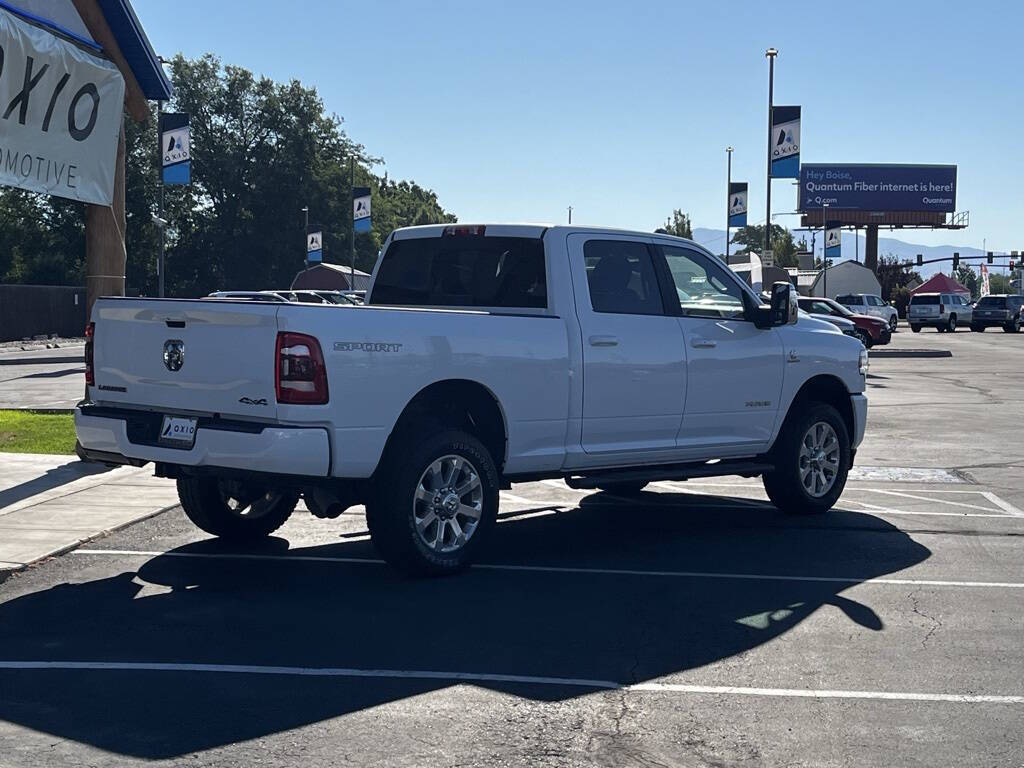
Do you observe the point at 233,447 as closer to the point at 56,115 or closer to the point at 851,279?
the point at 56,115

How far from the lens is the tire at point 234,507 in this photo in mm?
8938

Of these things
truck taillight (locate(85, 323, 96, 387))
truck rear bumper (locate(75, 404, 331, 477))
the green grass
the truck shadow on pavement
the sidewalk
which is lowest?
the truck shadow on pavement

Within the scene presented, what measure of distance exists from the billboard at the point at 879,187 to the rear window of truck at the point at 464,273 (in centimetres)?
10486

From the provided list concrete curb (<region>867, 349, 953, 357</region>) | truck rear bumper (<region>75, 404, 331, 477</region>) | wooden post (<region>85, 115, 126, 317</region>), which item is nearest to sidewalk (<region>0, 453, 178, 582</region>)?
truck rear bumper (<region>75, 404, 331, 477</region>)

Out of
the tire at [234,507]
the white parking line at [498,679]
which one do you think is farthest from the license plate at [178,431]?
the white parking line at [498,679]

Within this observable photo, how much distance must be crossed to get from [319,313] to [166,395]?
1214mm

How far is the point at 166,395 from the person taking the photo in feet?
25.9

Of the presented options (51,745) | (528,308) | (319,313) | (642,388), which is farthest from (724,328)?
(51,745)

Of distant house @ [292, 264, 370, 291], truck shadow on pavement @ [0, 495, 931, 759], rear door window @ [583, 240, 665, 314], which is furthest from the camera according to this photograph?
distant house @ [292, 264, 370, 291]

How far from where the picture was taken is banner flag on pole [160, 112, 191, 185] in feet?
68.4

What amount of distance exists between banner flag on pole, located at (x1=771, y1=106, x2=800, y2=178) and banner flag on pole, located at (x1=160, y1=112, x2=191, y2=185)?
22193 millimetres

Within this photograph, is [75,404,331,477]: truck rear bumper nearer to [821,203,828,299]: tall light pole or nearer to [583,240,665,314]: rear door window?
[583,240,665,314]: rear door window

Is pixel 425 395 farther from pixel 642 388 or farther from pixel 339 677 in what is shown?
pixel 339 677

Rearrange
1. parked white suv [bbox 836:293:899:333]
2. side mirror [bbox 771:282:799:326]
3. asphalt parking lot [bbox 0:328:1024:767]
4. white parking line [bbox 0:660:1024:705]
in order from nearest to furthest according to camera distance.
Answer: asphalt parking lot [bbox 0:328:1024:767]
white parking line [bbox 0:660:1024:705]
side mirror [bbox 771:282:799:326]
parked white suv [bbox 836:293:899:333]
